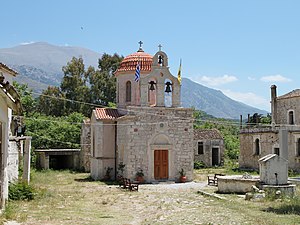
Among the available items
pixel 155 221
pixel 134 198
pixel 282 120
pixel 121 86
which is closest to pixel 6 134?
pixel 155 221

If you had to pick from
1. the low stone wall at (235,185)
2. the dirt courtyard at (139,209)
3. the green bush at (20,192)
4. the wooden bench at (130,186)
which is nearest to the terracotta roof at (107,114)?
the wooden bench at (130,186)

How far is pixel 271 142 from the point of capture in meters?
36.2

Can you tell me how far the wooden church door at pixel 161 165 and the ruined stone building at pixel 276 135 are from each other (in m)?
12.6

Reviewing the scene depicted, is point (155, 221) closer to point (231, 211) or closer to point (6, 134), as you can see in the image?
point (231, 211)

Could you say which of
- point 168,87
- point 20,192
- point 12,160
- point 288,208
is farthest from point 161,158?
point 288,208

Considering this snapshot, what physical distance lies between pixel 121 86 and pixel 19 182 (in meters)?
12.9

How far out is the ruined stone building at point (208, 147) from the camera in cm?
4525

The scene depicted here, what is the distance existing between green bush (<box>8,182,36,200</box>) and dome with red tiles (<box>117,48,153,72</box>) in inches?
531

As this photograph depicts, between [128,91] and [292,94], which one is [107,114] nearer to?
[128,91]

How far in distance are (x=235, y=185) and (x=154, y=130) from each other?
747 cm

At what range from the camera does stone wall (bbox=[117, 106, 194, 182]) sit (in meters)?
26.2

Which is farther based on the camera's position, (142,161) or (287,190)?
(142,161)

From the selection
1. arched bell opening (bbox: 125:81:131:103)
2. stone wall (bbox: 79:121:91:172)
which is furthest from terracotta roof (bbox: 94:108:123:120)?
stone wall (bbox: 79:121:91:172)

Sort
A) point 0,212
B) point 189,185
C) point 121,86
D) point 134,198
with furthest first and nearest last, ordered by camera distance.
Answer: point 121,86
point 189,185
point 134,198
point 0,212
